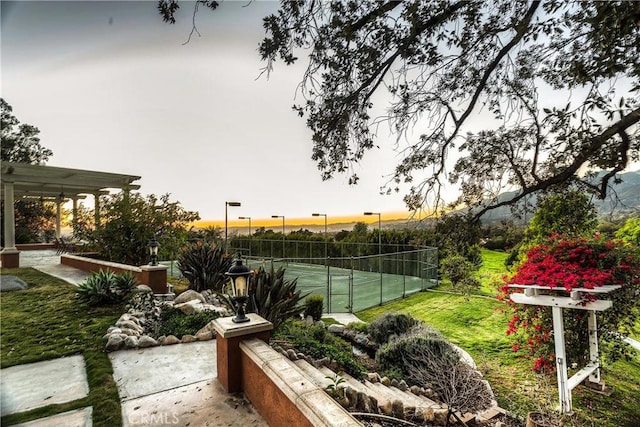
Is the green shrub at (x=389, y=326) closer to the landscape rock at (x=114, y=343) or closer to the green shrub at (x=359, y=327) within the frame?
the green shrub at (x=359, y=327)

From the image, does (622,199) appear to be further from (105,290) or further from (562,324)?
(105,290)

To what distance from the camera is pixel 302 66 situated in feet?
12.4

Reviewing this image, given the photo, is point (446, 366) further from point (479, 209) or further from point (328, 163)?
point (328, 163)

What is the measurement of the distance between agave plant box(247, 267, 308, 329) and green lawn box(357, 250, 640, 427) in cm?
369

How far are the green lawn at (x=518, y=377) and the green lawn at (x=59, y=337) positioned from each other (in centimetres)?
509

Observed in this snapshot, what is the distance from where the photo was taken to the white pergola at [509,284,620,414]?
4.13 meters

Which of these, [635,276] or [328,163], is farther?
[635,276]

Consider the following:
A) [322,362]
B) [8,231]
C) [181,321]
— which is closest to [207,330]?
[181,321]

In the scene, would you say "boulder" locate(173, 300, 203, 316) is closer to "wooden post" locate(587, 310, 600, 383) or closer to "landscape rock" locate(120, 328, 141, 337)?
"landscape rock" locate(120, 328, 141, 337)

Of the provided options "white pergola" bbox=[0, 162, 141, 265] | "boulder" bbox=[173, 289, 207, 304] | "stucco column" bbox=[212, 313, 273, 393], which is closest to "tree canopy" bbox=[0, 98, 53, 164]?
"white pergola" bbox=[0, 162, 141, 265]

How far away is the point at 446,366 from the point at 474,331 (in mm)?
3903

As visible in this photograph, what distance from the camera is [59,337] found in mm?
4586

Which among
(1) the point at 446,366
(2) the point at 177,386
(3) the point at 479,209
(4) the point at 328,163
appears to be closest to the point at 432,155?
(3) the point at 479,209

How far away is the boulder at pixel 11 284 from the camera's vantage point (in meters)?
7.58
